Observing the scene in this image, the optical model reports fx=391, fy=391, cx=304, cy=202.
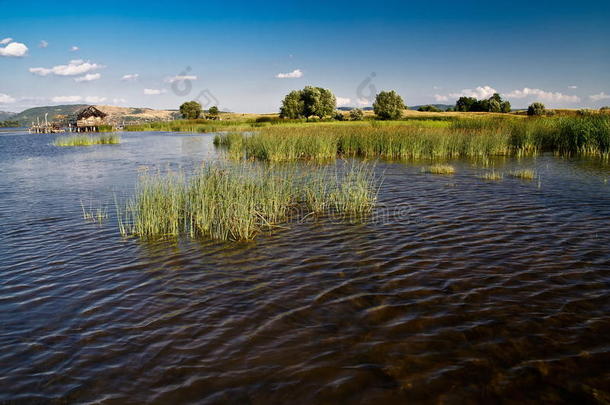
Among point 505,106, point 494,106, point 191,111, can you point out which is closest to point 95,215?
point 494,106

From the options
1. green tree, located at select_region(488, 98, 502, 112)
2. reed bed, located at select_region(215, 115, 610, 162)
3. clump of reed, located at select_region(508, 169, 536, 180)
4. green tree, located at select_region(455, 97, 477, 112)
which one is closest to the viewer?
clump of reed, located at select_region(508, 169, 536, 180)

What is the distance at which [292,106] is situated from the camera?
77750 mm

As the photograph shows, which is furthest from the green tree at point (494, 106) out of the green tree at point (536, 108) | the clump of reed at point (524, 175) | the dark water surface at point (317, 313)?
the dark water surface at point (317, 313)

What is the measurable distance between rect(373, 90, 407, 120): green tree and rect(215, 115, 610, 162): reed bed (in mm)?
52681

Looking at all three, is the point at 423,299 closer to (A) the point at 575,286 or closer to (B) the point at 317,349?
(B) the point at 317,349

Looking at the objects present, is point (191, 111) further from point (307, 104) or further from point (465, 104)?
point (465, 104)

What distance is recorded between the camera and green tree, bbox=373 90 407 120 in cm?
7756

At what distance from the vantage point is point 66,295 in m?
5.86

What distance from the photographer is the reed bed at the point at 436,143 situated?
2214cm

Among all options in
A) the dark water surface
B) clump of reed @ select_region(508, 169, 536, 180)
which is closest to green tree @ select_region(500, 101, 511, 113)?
clump of reed @ select_region(508, 169, 536, 180)

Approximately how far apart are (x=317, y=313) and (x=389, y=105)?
7729cm

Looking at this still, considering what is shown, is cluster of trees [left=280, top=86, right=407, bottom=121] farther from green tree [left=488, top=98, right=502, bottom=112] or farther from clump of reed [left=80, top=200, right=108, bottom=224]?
clump of reed [left=80, top=200, right=108, bottom=224]

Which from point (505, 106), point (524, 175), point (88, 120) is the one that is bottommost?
point (524, 175)

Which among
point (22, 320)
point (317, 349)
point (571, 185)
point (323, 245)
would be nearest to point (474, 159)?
point (571, 185)
